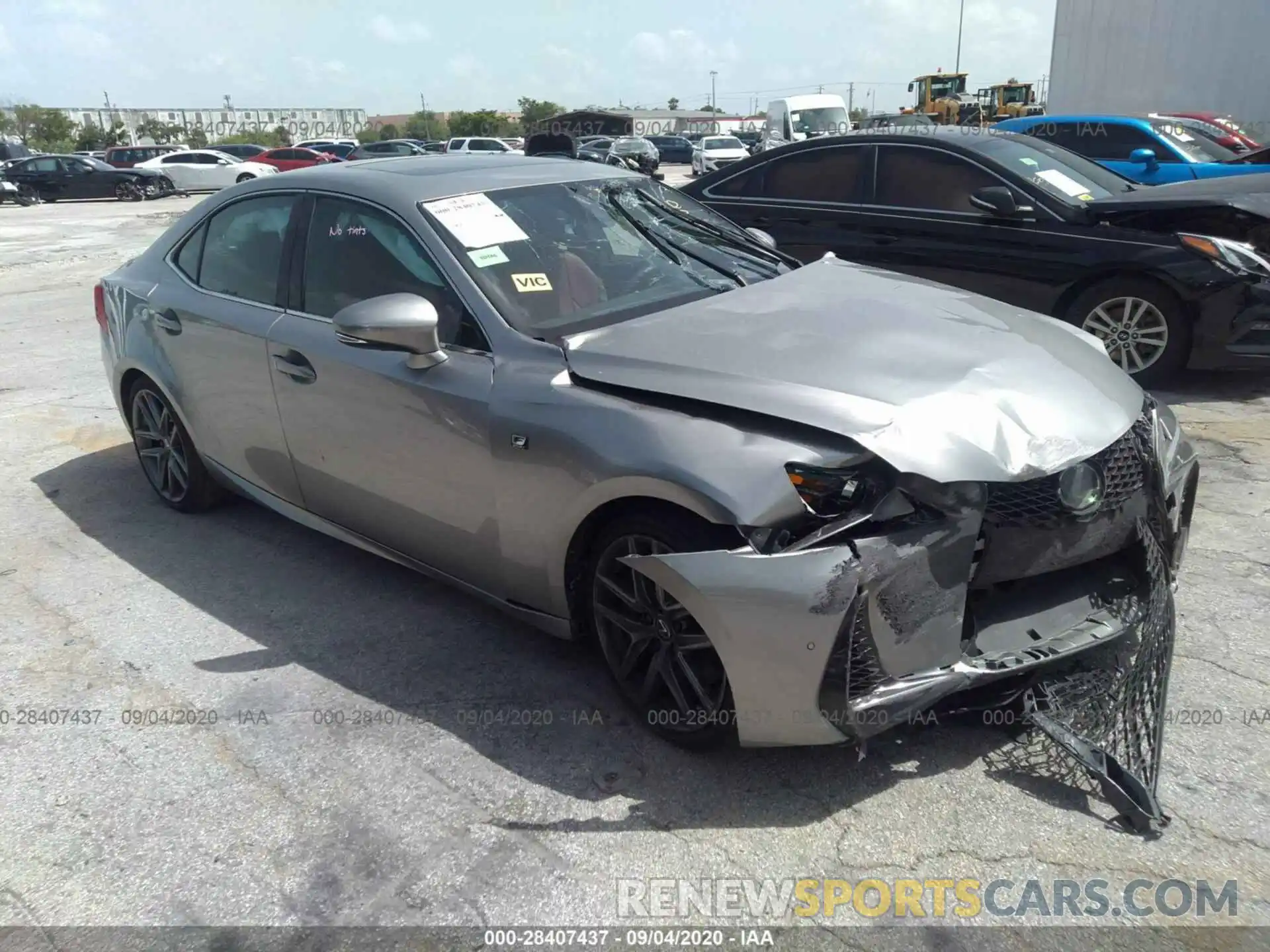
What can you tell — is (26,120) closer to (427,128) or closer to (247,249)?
(427,128)

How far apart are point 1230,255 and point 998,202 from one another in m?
1.38

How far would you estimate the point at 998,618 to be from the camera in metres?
2.73

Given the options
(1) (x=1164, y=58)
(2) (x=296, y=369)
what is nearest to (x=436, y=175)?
(2) (x=296, y=369)

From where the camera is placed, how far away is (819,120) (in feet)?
97.6

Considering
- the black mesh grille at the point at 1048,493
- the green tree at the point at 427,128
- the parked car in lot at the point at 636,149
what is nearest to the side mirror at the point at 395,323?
the black mesh grille at the point at 1048,493

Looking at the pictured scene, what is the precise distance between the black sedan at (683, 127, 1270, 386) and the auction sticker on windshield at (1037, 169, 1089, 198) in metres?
0.02

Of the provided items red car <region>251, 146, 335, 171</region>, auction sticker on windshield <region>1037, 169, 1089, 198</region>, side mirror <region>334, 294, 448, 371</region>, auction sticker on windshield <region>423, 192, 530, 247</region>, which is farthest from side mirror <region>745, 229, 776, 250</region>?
red car <region>251, 146, 335, 171</region>

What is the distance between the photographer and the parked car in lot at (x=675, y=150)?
45594 mm

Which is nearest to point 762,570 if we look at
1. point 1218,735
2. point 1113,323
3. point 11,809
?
point 1218,735

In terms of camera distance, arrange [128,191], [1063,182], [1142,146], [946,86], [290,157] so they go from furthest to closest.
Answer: [946,86]
[290,157]
[128,191]
[1142,146]
[1063,182]

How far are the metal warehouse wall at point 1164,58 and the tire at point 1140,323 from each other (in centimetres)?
1982

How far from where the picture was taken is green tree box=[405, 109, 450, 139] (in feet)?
247

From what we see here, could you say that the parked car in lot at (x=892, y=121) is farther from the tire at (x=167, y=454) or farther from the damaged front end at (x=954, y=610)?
the damaged front end at (x=954, y=610)

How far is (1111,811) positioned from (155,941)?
2.42 metres
